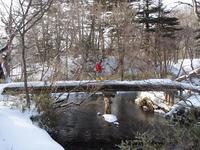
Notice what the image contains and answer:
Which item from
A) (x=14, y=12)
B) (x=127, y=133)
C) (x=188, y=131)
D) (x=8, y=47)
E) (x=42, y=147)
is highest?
(x=14, y=12)

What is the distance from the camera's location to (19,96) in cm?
1442

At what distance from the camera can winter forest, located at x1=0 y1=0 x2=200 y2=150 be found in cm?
1016

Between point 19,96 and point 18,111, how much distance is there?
1.19m

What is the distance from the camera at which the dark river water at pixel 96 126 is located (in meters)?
14.0

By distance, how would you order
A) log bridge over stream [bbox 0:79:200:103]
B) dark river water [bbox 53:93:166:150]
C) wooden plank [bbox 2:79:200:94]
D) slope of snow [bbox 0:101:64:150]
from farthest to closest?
1. wooden plank [bbox 2:79:200:94]
2. log bridge over stream [bbox 0:79:200:103]
3. dark river water [bbox 53:93:166:150]
4. slope of snow [bbox 0:101:64:150]

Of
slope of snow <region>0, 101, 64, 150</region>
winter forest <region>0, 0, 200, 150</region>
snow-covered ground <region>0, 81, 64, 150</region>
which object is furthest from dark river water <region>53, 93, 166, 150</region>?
slope of snow <region>0, 101, 64, 150</region>

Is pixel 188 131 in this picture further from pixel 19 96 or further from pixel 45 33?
pixel 45 33

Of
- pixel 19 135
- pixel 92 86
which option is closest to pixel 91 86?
pixel 92 86

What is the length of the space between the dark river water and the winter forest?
37 millimetres

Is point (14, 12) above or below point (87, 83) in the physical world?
above

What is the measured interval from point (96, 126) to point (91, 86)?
173 centimetres

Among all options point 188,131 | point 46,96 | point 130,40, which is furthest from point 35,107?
point 130,40

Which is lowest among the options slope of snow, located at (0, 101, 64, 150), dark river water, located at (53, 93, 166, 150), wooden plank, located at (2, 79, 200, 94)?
dark river water, located at (53, 93, 166, 150)

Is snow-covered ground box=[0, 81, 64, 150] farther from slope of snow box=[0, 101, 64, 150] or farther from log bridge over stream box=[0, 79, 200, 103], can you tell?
log bridge over stream box=[0, 79, 200, 103]
